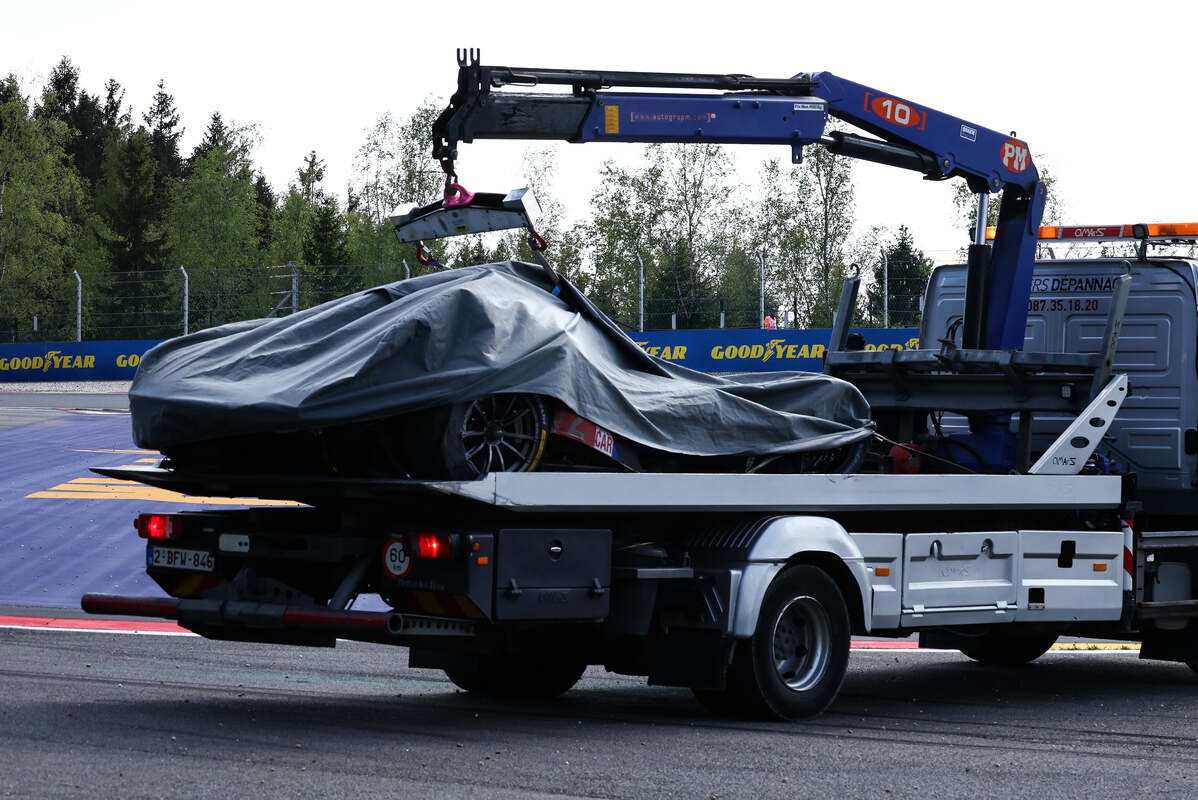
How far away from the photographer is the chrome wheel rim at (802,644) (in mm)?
8555

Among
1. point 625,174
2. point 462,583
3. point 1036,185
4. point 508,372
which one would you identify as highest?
point 625,174

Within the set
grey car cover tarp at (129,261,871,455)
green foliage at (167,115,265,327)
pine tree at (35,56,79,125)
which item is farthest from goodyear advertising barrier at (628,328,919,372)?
pine tree at (35,56,79,125)

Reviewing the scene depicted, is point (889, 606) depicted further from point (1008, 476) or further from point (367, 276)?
point (367, 276)

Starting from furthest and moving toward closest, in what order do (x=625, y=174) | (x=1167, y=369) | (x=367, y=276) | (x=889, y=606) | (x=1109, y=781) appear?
(x=625, y=174) → (x=367, y=276) → (x=1167, y=369) → (x=889, y=606) → (x=1109, y=781)

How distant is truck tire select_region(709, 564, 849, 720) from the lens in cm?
831

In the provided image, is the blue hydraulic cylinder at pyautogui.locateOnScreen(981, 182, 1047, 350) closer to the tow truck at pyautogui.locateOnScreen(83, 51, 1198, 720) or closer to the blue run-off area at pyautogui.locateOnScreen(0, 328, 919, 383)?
the tow truck at pyautogui.locateOnScreen(83, 51, 1198, 720)

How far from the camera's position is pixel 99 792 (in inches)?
231

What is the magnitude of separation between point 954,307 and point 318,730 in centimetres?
660

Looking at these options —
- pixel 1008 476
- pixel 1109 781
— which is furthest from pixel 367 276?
pixel 1109 781

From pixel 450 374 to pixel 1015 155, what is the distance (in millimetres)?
6043

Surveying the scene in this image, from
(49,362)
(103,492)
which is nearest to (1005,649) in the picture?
(103,492)

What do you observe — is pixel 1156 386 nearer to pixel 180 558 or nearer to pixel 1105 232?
pixel 1105 232

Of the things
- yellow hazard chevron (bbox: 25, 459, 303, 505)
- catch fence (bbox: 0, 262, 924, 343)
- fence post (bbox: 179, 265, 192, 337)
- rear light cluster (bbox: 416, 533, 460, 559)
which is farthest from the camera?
fence post (bbox: 179, 265, 192, 337)

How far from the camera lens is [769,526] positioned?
8.32 m
